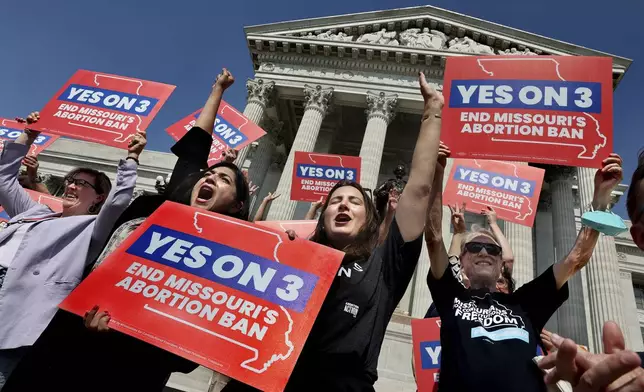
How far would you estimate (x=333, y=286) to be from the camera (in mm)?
2363

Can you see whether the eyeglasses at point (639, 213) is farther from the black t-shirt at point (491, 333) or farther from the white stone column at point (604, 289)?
the white stone column at point (604, 289)

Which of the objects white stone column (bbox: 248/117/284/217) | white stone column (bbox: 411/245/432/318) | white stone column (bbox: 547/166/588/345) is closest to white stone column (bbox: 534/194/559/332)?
white stone column (bbox: 547/166/588/345)

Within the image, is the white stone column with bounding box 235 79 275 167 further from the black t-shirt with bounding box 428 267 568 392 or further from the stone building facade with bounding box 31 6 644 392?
the black t-shirt with bounding box 428 267 568 392

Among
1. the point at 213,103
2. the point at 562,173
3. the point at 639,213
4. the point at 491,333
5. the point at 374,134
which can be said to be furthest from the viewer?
the point at 562,173

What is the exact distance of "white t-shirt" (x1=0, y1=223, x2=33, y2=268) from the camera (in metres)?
3.20

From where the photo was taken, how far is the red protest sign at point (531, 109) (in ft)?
13.1

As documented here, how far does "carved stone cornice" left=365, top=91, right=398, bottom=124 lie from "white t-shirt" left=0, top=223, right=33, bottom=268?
18.6 meters

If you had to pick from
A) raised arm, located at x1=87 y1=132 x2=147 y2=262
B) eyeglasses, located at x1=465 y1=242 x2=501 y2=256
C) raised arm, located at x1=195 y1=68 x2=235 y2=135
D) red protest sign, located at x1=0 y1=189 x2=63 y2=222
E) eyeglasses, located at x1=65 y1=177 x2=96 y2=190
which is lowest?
raised arm, located at x1=87 y1=132 x2=147 y2=262

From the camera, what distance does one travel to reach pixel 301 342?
1.85 m

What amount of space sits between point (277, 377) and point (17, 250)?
254cm

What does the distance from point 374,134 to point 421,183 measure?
17653 mm

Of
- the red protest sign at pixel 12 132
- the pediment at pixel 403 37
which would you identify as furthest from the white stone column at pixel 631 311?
the red protest sign at pixel 12 132

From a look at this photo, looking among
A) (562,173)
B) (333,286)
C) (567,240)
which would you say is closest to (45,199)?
(333,286)

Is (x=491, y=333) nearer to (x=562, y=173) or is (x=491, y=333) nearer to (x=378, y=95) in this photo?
(x=378, y=95)
